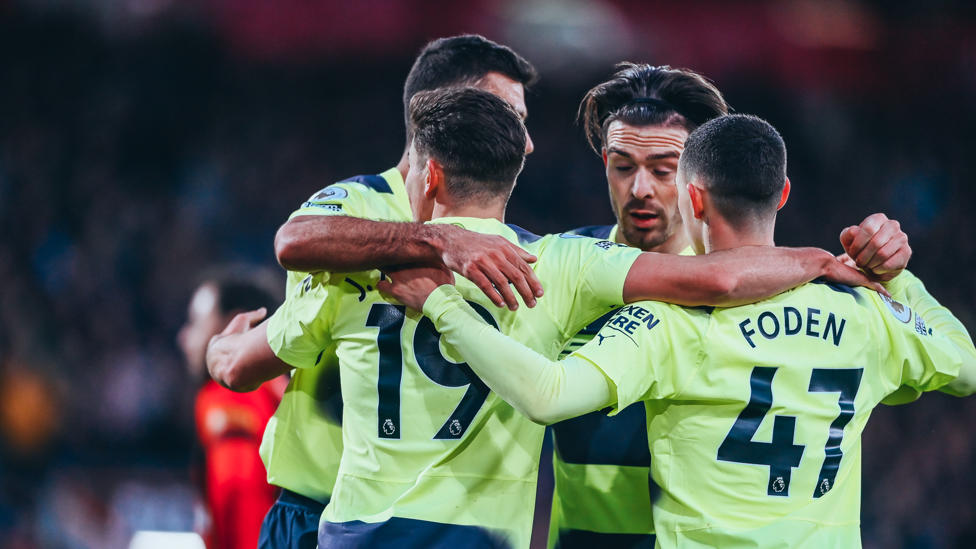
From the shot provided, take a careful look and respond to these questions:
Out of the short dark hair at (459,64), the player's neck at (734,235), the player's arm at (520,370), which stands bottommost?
the player's arm at (520,370)

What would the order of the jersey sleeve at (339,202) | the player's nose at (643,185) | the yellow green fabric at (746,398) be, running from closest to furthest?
the yellow green fabric at (746,398)
the jersey sleeve at (339,202)
the player's nose at (643,185)

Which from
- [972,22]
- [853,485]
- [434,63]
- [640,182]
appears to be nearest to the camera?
[853,485]

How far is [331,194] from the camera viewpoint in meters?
2.55

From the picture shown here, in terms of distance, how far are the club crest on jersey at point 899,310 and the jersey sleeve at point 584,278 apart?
2.38ft

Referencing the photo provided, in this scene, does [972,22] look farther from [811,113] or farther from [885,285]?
[885,285]

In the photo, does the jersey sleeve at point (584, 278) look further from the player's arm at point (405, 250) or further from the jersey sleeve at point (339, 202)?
the jersey sleeve at point (339, 202)

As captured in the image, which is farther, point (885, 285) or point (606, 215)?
point (606, 215)

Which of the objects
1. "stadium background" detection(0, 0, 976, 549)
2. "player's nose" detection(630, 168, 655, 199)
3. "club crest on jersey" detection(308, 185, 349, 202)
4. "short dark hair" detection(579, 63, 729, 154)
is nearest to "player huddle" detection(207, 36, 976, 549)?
"club crest on jersey" detection(308, 185, 349, 202)

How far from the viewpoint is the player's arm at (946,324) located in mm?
2156

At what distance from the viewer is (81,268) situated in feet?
27.8

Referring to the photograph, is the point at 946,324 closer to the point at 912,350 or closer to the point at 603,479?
the point at 912,350

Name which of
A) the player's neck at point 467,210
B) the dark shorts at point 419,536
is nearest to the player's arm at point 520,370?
the player's neck at point 467,210

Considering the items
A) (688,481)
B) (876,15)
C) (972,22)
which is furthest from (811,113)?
(688,481)

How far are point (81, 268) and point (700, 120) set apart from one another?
7736mm
